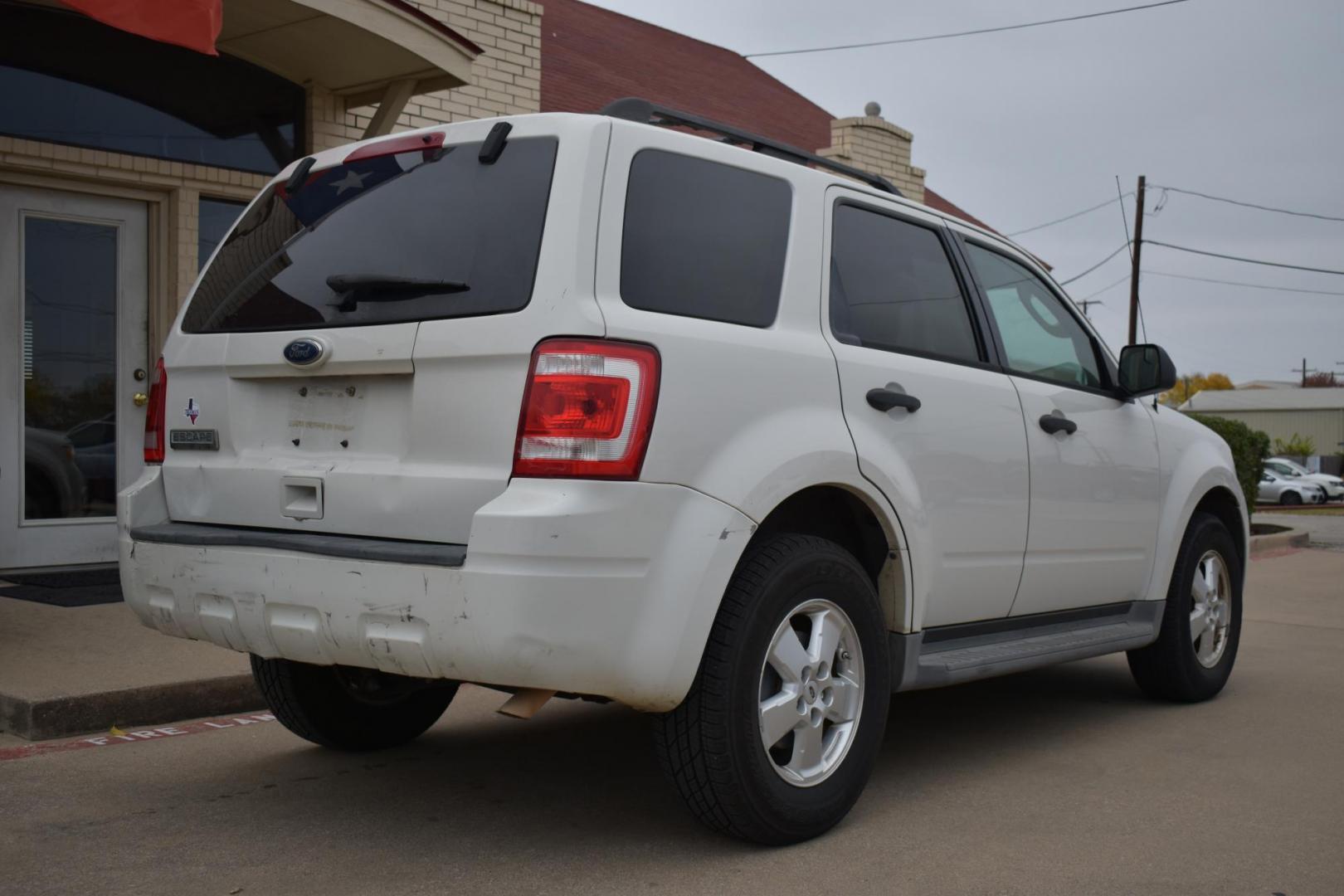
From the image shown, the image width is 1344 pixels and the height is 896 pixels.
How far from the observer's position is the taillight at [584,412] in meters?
3.58

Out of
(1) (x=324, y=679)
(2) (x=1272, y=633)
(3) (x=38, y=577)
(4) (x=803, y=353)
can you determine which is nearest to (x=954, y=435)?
(4) (x=803, y=353)

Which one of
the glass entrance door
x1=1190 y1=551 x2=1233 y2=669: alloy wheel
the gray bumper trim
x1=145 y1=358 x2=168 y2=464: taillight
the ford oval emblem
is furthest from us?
the glass entrance door

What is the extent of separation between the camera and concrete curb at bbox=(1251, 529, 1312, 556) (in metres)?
16.8

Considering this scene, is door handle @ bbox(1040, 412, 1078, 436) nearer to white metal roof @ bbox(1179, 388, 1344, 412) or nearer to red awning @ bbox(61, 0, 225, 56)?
red awning @ bbox(61, 0, 225, 56)

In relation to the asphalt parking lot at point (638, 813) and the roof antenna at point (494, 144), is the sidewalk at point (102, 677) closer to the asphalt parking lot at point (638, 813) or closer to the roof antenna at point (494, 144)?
the asphalt parking lot at point (638, 813)

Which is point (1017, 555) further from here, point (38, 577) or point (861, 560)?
point (38, 577)

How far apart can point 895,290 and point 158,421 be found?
2498 mm

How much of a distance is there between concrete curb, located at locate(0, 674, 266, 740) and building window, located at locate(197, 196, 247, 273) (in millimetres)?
4049

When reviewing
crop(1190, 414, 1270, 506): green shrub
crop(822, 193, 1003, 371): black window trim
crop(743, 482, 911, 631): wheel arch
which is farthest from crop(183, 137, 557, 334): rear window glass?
crop(1190, 414, 1270, 506): green shrub

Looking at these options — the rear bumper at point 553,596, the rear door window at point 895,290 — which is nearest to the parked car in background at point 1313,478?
the rear door window at point 895,290

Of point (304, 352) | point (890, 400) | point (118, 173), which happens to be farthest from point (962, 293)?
point (118, 173)

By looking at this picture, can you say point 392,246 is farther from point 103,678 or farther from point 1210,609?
point 1210,609

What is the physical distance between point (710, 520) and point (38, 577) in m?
6.26

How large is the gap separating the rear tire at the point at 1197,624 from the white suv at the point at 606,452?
135 centimetres
